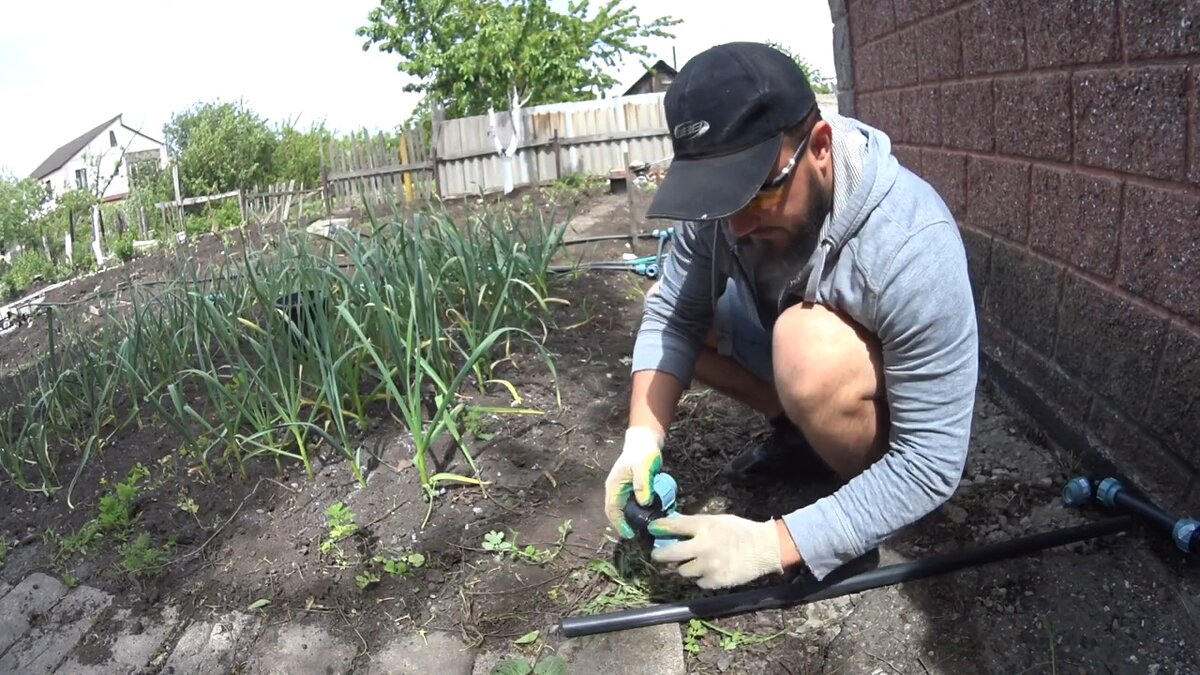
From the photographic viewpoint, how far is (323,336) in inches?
88.7

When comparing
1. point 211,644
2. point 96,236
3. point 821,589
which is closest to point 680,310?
point 821,589

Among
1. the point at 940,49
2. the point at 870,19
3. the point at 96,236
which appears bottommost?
the point at 940,49

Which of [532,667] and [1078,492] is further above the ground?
[1078,492]

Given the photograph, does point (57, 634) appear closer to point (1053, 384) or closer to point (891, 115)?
point (1053, 384)

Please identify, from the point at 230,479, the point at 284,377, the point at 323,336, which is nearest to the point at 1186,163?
the point at 323,336

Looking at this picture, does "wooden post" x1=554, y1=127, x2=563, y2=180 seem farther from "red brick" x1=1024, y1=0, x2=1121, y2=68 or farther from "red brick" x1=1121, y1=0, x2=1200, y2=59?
"red brick" x1=1121, y1=0, x2=1200, y2=59

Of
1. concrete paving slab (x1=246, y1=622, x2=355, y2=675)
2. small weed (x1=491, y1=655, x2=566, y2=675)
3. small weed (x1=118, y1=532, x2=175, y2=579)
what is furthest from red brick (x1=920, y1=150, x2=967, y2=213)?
small weed (x1=118, y1=532, x2=175, y2=579)

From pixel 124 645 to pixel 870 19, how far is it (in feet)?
10.4

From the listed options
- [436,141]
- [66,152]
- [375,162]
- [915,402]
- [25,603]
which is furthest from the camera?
[66,152]

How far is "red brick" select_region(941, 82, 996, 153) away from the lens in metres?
2.36

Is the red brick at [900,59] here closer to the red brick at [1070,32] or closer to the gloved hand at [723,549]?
the red brick at [1070,32]

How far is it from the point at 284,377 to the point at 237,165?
68.0ft

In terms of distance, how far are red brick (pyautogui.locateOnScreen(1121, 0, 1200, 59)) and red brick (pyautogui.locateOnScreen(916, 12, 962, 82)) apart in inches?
34.6

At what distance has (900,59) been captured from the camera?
9.74 feet
